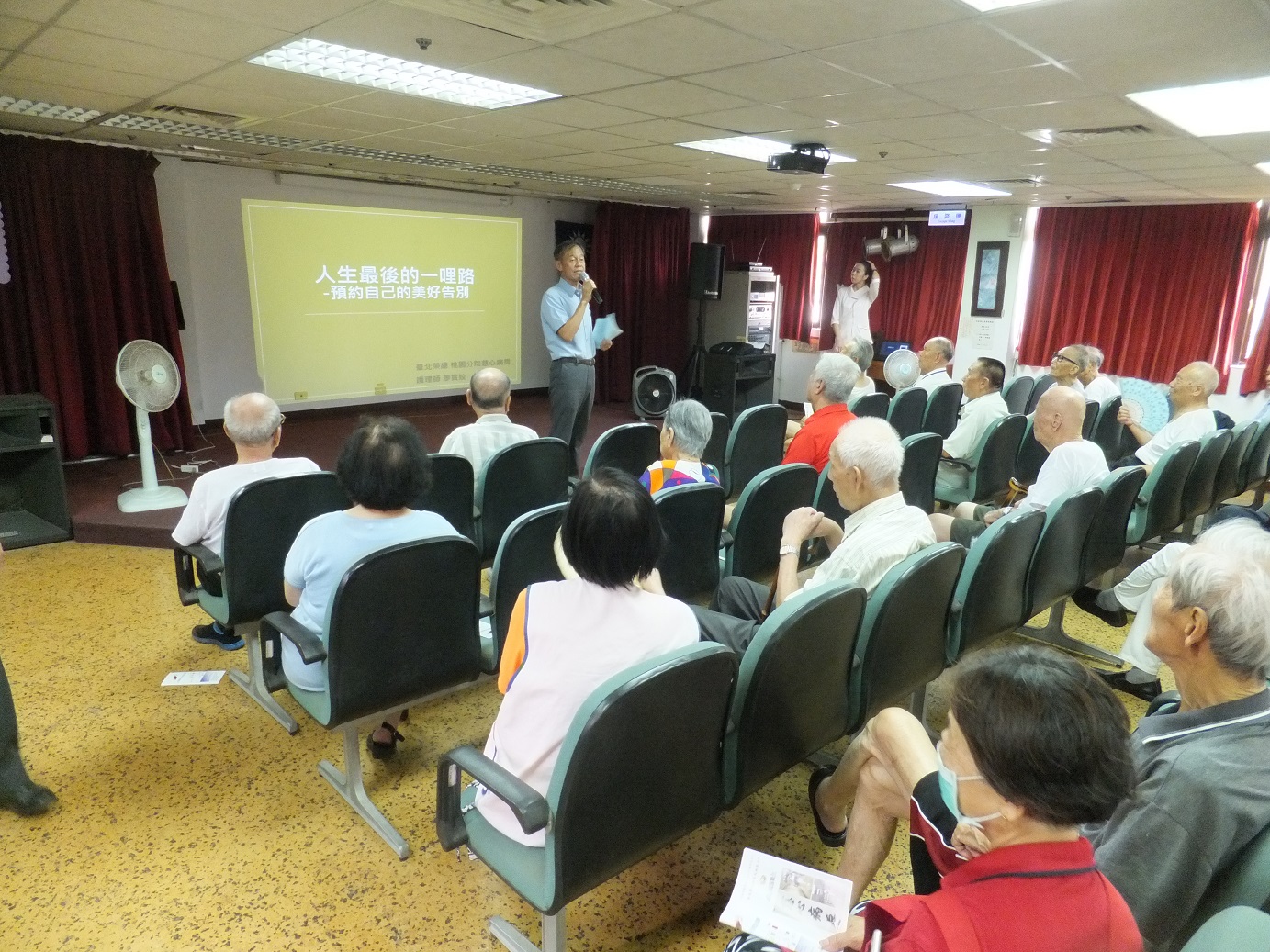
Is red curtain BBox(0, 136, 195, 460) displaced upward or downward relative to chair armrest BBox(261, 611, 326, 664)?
upward

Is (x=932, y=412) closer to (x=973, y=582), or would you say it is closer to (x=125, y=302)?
(x=973, y=582)

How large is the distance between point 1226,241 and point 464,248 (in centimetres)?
725

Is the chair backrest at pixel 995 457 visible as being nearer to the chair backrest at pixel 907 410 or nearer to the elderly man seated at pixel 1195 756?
the chair backrest at pixel 907 410

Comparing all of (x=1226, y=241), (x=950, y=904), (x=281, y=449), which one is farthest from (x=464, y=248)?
(x=950, y=904)

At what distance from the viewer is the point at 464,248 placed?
798cm

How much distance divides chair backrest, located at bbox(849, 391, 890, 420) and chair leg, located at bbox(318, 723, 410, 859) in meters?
3.82

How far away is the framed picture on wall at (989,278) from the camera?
7.97 meters

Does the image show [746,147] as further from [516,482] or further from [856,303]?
[856,303]

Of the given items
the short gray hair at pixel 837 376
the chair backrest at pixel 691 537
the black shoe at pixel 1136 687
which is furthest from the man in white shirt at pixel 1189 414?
the chair backrest at pixel 691 537

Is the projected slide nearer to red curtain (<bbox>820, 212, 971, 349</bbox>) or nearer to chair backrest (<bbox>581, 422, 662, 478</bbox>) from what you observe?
red curtain (<bbox>820, 212, 971, 349</bbox>)

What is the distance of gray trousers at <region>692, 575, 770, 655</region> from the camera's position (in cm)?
208

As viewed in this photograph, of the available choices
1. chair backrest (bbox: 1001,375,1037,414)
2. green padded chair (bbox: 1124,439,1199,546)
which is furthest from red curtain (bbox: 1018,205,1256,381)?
green padded chair (bbox: 1124,439,1199,546)

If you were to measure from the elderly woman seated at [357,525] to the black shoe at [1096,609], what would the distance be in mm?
3075

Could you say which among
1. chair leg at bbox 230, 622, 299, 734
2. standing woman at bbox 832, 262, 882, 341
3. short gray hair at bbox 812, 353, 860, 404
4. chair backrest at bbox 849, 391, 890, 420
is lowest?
chair leg at bbox 230, 622, 299, 734
